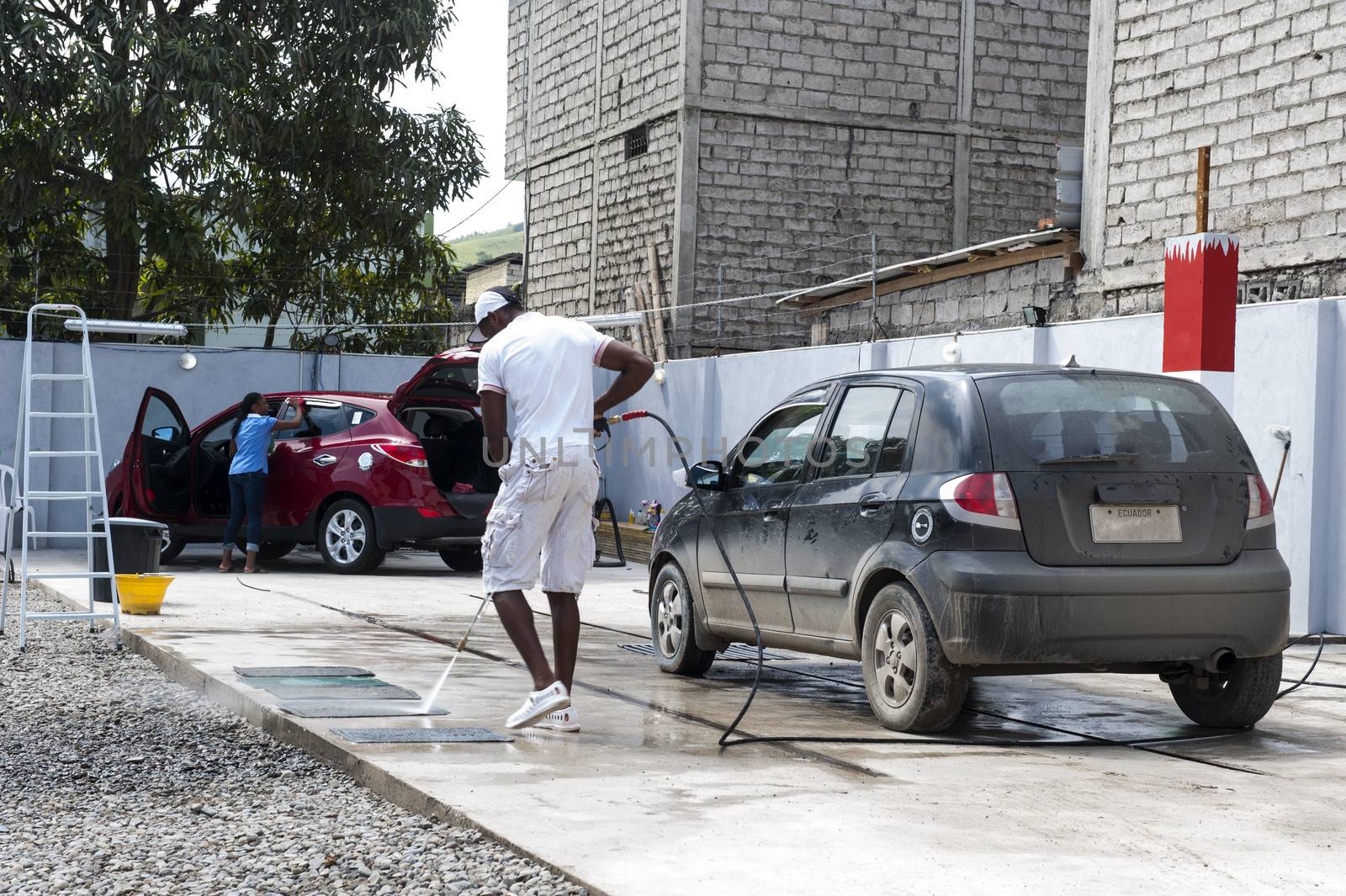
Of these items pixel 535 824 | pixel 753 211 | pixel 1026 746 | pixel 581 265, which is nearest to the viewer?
pixel 535 824

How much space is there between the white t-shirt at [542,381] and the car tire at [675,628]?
207 centimetres

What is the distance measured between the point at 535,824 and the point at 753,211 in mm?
17256

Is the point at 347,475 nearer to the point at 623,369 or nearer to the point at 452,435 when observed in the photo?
the point at 452,435

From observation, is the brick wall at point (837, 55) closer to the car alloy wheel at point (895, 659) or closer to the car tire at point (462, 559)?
the car tire at point (462, 559)

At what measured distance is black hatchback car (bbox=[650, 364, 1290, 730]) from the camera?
241 inches

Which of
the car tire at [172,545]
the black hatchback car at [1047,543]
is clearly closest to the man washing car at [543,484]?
the black hatchback car at [1047,543]

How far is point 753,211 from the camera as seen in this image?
21.2 metres

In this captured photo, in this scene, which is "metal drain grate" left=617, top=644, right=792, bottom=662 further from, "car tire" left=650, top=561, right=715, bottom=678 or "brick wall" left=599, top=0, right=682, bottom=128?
"brick wall" left=599, top=0, right=682, bottom=128

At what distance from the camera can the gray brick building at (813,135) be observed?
68.7 feet

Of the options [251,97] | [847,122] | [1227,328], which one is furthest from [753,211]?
[1227,328]

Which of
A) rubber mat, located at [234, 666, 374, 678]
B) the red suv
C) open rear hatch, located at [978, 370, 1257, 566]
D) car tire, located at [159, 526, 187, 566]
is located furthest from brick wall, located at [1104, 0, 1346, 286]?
car tire, located at [159, 526, 187, 566]

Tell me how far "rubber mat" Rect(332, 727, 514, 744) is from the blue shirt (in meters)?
8.47

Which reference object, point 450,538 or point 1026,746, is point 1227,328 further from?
point 450,538

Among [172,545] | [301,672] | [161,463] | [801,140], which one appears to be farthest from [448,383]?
[801,140]
